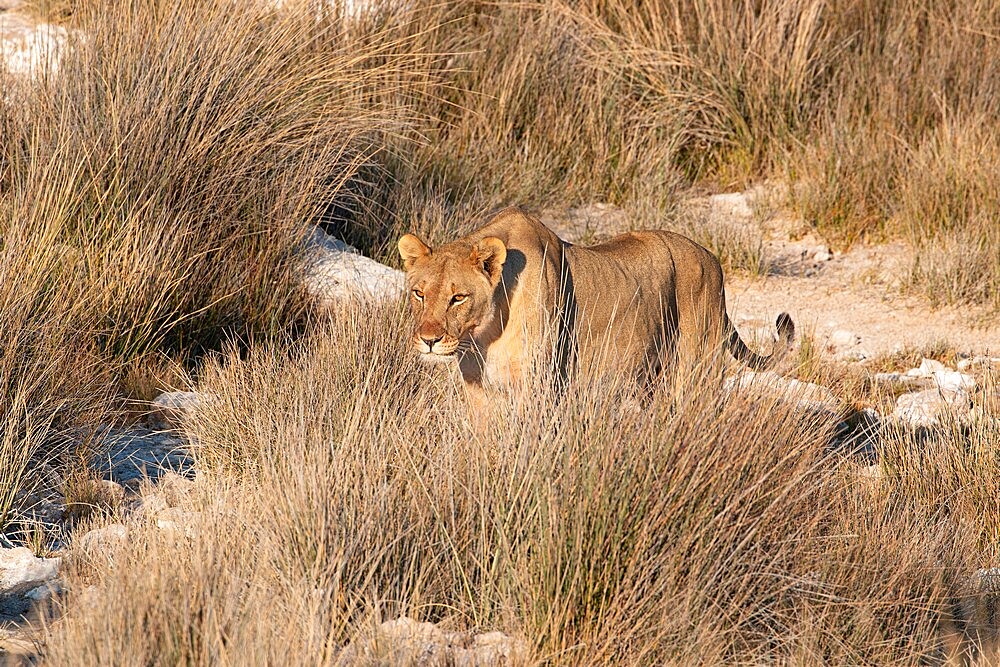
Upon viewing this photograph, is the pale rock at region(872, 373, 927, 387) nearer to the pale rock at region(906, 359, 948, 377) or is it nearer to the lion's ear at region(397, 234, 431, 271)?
the pale rock at region(906, 359, 948, 377)

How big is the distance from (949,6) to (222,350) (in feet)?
20.0

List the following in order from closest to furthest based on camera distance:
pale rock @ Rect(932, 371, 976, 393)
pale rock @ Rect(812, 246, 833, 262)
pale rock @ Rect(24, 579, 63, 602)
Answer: pale rock @ Rect(24, 579, 63, 602), pale rock @ Rect(932, 371, 976, 393), pale rock @ Rect(812, 246, 833, 262)

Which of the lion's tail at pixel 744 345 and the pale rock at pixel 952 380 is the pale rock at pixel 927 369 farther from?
the lion's tail at pixel 744 345

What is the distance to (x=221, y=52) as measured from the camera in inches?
233

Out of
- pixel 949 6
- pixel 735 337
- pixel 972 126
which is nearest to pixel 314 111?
pixel 735 337

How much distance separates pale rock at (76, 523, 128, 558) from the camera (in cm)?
332

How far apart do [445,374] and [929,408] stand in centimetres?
226

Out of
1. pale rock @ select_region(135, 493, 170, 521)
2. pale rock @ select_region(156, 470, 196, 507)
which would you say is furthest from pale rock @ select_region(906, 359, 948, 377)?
pale rock @ select_region(135, 493, 170, 521)

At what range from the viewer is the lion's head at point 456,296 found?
13.9ft

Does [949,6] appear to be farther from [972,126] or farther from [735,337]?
[735,337]

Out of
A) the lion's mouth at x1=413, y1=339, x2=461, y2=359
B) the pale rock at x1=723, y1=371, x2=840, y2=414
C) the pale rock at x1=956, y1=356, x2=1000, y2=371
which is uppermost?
→ the pale rock at x1=723, y1=371, x2=840, y2=414

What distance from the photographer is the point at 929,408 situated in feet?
18.1

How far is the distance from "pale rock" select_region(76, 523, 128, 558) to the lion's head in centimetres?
116

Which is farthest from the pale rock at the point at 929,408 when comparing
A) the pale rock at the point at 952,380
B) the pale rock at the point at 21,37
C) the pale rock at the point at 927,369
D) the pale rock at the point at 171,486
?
the pale rock at the point at 21,37
